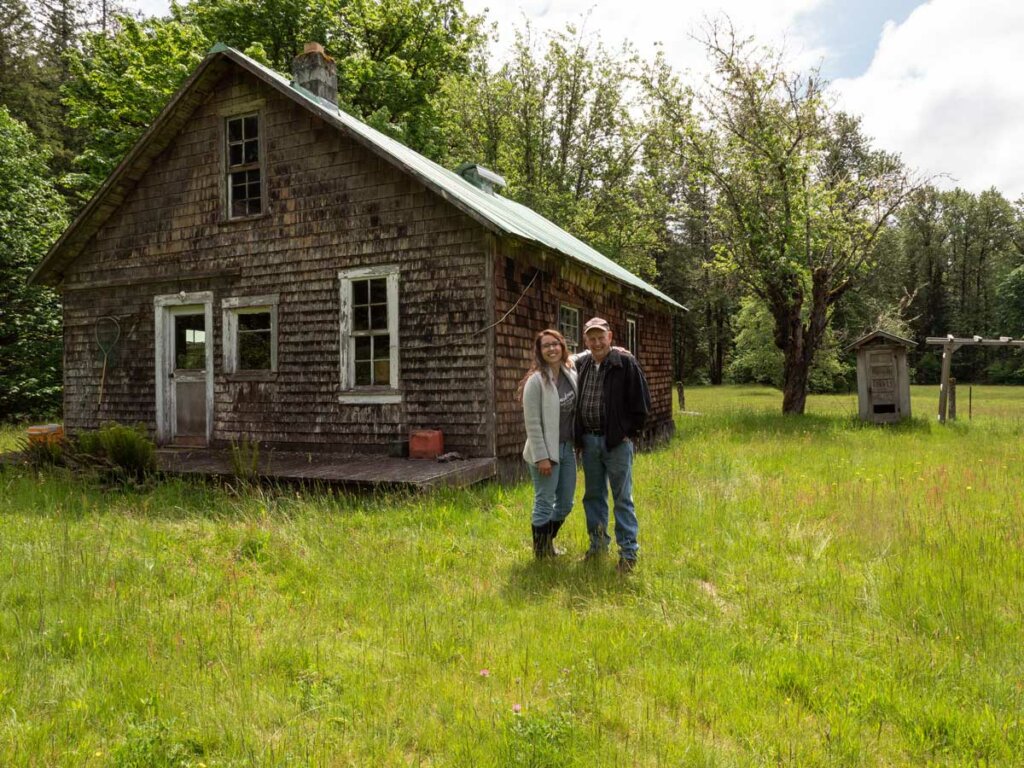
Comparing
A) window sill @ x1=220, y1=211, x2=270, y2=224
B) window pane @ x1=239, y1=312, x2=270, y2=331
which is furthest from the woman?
window sill @ x1=220, y1=211, x2=270, y2=224

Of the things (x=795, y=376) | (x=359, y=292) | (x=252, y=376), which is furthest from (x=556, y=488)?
(x=795, y=376)

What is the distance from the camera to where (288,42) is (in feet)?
80.3

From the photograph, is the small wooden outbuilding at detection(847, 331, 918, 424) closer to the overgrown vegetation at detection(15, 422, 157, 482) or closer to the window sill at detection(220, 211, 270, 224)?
the window sill at detection(220, 211, 270, 224)

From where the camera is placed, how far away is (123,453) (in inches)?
352

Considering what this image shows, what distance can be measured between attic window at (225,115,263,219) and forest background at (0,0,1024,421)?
34.4 feet

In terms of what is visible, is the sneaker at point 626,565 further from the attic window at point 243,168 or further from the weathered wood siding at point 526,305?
the attic window at point 243,168

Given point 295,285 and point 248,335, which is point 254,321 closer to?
point 248,335

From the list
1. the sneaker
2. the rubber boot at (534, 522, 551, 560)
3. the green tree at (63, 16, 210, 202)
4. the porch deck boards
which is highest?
the green tree at (63, 16, 210, 202)

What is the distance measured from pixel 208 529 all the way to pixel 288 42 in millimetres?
23739

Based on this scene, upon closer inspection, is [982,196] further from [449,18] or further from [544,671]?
[544,671]

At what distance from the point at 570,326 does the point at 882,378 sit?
9.67 m

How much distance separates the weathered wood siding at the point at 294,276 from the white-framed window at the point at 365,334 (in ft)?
0.67

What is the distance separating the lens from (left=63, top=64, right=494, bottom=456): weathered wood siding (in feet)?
31.2

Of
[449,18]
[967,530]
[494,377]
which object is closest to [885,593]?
[967,530]
